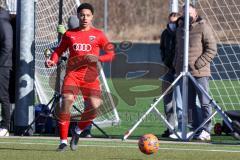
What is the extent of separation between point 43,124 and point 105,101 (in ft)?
7.72

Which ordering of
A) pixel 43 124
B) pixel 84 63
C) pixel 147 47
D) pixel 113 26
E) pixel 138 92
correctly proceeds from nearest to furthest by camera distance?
pixel 84 63 < pixel 43 124 < pixel 138 92 < pixel 147 47 < pixel 113 26

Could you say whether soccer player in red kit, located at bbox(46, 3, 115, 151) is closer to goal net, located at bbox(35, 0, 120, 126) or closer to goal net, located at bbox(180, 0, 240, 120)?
goal net, located at bbox(35, 0, 120, 126)

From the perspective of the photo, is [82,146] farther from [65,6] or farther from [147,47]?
[147,47]

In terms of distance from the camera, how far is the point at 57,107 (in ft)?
50.4

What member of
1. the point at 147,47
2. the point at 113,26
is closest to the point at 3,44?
the point at 147,47

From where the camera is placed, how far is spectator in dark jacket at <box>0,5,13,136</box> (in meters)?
15.2

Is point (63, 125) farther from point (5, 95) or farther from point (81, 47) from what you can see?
point (5, 95)

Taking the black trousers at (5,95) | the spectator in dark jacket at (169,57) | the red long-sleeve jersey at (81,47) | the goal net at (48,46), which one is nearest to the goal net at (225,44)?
the goal net at (48,46)

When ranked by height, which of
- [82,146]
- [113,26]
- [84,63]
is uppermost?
[84,63]

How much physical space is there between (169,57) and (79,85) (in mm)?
3374

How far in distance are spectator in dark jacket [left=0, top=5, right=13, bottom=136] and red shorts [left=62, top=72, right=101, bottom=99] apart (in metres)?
2.45

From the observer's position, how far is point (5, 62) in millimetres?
15234

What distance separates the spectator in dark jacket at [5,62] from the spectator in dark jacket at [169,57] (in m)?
2.68

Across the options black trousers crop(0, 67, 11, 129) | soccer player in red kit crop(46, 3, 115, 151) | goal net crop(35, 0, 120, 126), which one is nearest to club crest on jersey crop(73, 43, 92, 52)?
soccer player in red kit crop(46, 3, 115, 151)
